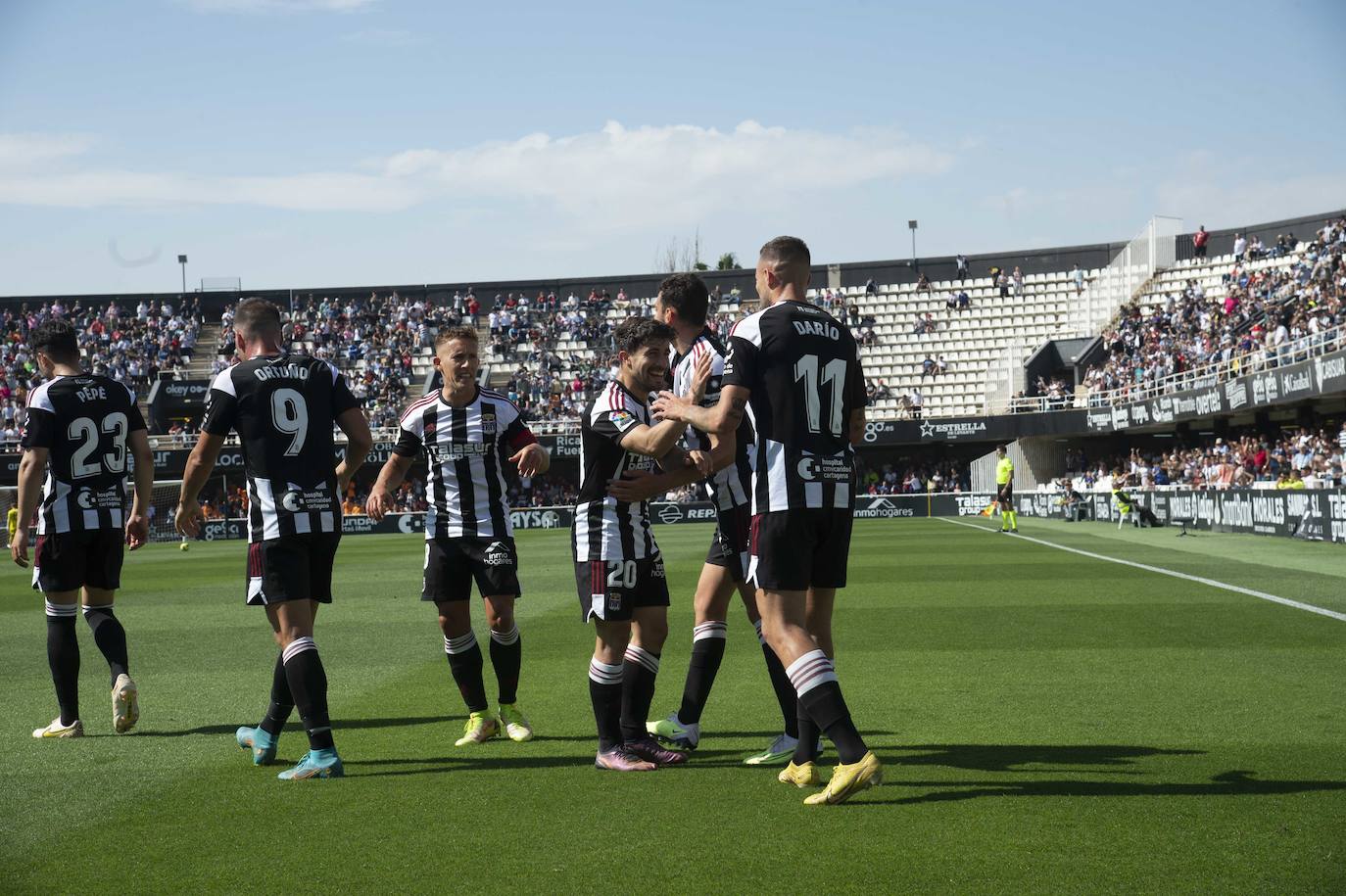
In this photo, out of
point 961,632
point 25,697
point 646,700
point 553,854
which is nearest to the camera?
point 553,854

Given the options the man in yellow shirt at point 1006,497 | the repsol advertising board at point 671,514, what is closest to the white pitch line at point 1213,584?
the man in yellow shirt at point 1006,497

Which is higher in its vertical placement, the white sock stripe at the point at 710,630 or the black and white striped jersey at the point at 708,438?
the black and white striped jersey at the point at 708,438

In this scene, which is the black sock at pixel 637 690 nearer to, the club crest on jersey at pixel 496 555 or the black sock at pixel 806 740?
the black sock at pixel 806 740

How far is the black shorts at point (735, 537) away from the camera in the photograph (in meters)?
5.99

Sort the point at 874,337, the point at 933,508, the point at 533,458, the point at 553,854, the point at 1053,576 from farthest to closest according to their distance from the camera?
1. the point at 874,337
2. the point at 933,508
3. the point at 1053,576
4. the point at 533,458
5. the point at 553,854

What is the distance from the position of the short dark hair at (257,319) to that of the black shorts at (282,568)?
996mm

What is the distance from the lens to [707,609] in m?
6.29

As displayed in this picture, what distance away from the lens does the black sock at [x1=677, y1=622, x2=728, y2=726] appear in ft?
20.5

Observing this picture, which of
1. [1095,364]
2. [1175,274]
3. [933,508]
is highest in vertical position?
[1175,274]

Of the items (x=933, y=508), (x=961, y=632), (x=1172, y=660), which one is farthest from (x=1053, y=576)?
(x=933, y=508)

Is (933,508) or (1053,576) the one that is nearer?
(1053,576)

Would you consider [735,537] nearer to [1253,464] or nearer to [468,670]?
[468,670]

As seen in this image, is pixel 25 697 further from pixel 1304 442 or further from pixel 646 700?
pixel 1304 442

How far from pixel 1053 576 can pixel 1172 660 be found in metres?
7.85
